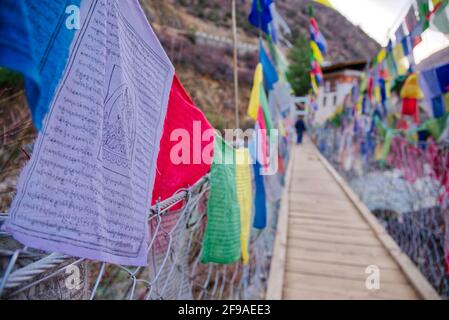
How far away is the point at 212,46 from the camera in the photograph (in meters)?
22.1

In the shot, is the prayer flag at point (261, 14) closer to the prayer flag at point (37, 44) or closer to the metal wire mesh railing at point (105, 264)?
the metal wire mesh railing at point (105, 264)

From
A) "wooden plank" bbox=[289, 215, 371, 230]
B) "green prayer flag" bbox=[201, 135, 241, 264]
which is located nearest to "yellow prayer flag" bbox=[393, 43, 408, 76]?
"wooden plank" bbox=[289, 215, 371, 230]

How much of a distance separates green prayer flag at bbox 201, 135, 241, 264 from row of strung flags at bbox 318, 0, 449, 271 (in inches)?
54.9

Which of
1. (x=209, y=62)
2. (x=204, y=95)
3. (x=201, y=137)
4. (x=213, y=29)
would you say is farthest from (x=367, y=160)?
(x=213, y=29)

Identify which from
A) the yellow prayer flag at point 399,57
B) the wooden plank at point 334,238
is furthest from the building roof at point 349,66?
the wooden plank at point 334,238

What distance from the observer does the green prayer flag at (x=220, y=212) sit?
129 cm

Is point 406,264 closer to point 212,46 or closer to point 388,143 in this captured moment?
point 388,143

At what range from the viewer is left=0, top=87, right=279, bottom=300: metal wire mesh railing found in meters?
0.43

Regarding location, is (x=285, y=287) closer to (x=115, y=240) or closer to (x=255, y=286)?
(x=255, y=286)

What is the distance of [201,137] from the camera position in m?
1.09

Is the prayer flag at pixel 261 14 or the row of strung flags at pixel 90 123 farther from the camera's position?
the prayer flag at pixel 261 14

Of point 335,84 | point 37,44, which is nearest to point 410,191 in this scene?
point 37,44

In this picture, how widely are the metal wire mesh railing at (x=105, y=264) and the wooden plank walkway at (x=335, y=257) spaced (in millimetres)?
199

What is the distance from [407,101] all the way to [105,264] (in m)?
4.05
